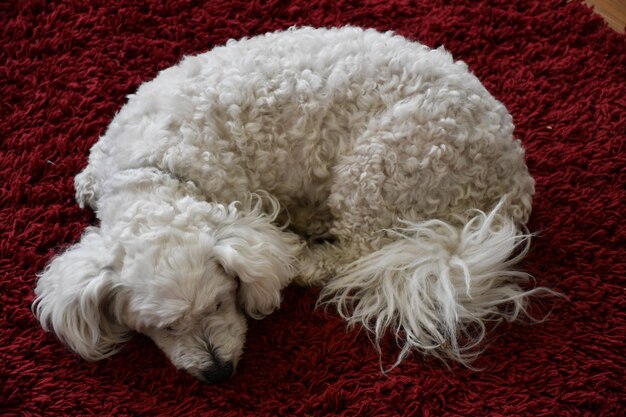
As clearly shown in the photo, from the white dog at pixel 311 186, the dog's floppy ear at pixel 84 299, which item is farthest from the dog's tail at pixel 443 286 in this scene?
the dog's floppy ear at pixel 84 299

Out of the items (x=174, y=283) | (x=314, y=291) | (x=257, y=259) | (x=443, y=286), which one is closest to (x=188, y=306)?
(x=174, y=283)

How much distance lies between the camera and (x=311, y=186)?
1.87 meters

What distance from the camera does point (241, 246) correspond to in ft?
5.08

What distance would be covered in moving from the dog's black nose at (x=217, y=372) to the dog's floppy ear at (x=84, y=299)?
0.24m

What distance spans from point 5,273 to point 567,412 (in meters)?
1.43

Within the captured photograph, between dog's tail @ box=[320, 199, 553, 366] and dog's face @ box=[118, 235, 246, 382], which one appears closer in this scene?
dog's face @ box=[118, 235, 246, 382]

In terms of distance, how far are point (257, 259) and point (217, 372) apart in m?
0.28

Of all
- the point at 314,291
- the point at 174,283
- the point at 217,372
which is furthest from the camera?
the point at 314,291

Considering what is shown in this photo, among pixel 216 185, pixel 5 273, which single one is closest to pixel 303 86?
pixel 216 185

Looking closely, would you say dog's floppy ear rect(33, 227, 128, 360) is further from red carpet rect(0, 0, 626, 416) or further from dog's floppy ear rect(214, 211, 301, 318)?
dog's floppy ear rect(214, 211, 301, 318)

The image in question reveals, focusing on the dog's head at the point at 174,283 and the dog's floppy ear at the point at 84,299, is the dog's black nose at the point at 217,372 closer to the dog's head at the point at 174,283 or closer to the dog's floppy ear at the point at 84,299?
the dog's head at the point at 174,283

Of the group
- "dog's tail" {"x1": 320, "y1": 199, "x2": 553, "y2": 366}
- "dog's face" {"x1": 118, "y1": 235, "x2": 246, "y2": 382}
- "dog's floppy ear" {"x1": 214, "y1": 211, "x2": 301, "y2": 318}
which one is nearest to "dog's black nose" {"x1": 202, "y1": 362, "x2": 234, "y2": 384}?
"dog's face" {"x1": 118, "y1": 235, "x2": 246, "y2": 382}

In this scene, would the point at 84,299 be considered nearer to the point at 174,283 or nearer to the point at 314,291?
the point at 174,283

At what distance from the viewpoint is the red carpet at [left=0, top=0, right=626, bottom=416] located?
5.42 feet
